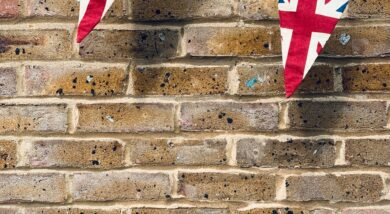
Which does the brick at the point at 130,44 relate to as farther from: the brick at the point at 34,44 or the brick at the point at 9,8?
the brick at the point at 9,8

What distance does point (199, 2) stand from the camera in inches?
44.0

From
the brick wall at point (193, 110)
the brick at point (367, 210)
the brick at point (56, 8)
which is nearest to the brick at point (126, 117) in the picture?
the brick wall at point (193, 110)

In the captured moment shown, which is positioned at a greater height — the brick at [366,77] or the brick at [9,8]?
the brick at [9,8]

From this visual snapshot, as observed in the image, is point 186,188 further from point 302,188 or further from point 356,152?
point 356,152

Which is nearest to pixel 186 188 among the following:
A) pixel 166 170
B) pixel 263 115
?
pixel 166 170

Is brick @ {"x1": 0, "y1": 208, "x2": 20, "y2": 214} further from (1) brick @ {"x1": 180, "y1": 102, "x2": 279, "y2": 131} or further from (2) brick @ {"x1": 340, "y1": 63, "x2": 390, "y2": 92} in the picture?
(2) brick @ {"x1": 340, "y1": 63, "x2": 390, "y2": 92}

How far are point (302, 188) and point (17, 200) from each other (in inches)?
26.0

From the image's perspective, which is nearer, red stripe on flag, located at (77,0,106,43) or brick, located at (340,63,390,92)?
red stripe on flag, located at (77,0,106,43)

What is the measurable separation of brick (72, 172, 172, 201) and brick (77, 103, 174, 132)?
11 centimetres

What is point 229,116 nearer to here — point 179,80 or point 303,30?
point 179,80

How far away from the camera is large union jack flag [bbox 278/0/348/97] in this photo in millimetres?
917

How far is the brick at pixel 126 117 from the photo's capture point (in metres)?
1.13

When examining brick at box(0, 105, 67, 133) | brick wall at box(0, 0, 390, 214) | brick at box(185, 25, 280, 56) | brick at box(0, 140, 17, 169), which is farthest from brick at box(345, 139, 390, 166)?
brick at box(0, 140, 17, 169)

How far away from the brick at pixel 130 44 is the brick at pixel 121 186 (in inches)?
10.8
